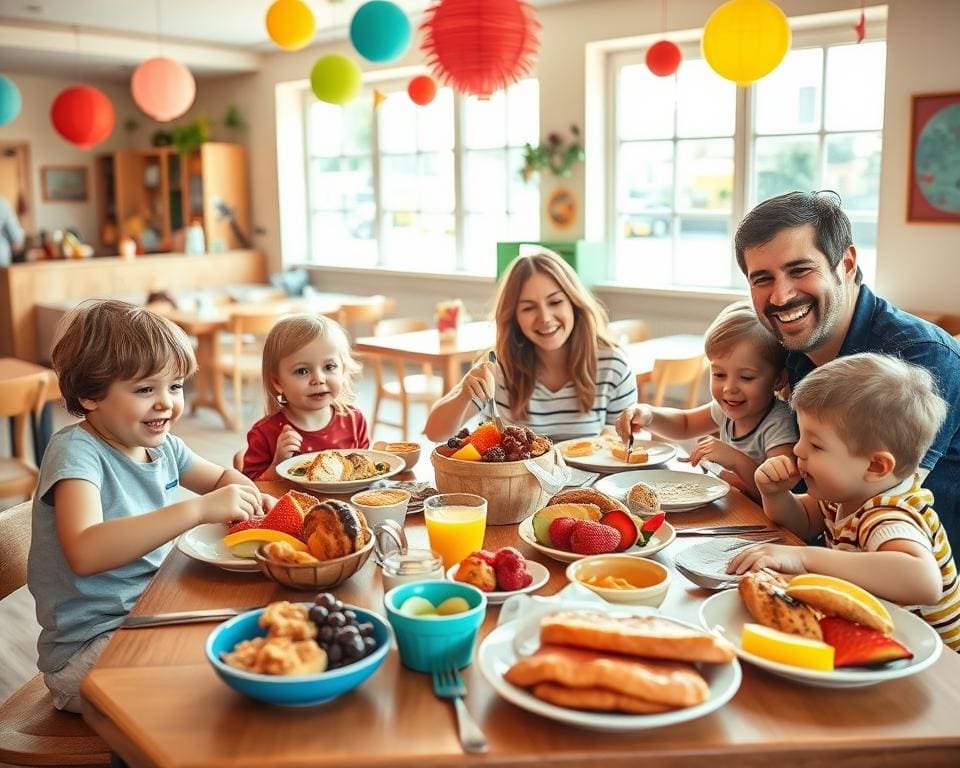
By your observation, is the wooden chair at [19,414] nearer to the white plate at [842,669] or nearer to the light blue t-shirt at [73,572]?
the light blue t-shirt at [73,572]

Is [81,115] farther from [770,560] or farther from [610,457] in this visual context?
[770,560]

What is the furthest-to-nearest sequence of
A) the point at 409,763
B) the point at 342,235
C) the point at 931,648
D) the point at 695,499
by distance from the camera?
the point at 342,235 → the point at 695,499 → the point at 931,648 → the point at 409,763

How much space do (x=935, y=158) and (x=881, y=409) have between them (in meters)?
4.02

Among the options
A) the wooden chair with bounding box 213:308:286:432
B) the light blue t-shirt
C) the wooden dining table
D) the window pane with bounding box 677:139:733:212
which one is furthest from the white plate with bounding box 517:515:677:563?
the window pane with bounding box 677:139:733:212

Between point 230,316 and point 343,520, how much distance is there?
460 cm

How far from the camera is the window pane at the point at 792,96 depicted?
5500 mm

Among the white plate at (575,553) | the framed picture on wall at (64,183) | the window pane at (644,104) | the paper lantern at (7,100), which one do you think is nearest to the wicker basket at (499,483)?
the white plate at (575,553)

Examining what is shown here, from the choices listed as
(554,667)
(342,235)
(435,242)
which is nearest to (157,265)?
(342,235)

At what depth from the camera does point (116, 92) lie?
984 centimetres

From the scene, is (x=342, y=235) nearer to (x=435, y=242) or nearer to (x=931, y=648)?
(x=435, y=242)

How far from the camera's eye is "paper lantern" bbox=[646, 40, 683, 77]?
4723 mm

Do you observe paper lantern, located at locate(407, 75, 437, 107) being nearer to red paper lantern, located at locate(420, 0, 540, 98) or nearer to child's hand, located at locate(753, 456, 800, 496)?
red paper lantern, located at locate(420, 0, 540, 98)

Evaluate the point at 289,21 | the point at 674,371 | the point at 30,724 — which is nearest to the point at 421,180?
the point at 289,21

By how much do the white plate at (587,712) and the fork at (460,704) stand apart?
36 millimetres
